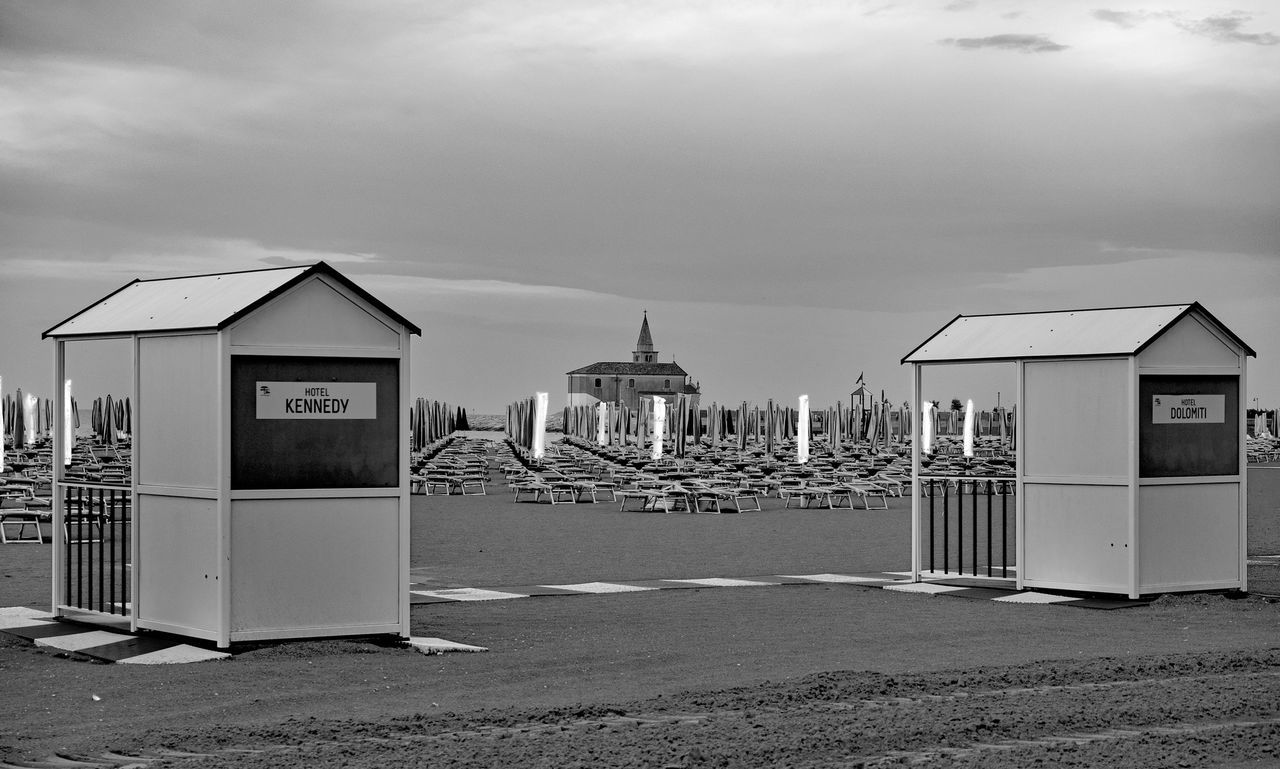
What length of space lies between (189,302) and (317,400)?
1214 mm

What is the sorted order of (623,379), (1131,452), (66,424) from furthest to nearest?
(623,379)
(66,424)
(1131,452)

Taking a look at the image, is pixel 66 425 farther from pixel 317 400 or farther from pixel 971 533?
pixel 971 533

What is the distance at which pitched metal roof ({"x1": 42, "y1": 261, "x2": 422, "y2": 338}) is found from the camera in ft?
32.6

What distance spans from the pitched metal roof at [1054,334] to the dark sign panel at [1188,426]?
409mm

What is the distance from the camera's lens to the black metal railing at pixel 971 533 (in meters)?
14.7

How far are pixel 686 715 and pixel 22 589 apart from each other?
8904 mm

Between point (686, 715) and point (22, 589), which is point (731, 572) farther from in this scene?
point (686, 715)

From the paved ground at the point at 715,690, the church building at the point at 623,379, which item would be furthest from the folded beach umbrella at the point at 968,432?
the church building at the point at 623,379

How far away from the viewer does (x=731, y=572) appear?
16.1 meters

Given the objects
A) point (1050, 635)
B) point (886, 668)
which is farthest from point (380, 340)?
point (1050, 635)

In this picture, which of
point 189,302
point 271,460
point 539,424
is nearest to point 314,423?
point 271,460

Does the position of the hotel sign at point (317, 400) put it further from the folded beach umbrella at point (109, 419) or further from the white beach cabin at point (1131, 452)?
the folded beach umbrella at point (109, 419)

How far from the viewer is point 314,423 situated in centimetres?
1015

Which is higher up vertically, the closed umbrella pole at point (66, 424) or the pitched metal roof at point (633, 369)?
the pitched metal roof at point (633, 369)
